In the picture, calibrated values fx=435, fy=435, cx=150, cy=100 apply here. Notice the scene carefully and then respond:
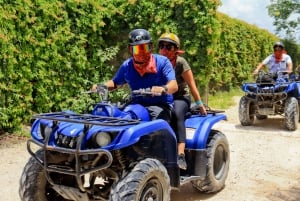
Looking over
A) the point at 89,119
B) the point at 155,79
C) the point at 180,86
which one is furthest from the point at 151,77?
the point at 89,119

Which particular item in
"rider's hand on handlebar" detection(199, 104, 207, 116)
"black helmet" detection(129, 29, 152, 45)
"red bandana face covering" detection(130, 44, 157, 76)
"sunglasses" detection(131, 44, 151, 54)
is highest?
"black helmet" detection(129, 29, 152, 45)

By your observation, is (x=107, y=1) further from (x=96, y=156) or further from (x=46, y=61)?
(x=96, y=156)

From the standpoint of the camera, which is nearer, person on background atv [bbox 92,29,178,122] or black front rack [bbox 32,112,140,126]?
black front rack [bbox 32,112,140,126]

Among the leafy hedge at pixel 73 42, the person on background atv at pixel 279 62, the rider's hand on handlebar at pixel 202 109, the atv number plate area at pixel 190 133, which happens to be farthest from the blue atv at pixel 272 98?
the atv number plate area at pixel 190 133

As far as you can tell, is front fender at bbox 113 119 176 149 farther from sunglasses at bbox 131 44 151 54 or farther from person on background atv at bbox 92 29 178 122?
sunglasses at bbox 131 44 151 54

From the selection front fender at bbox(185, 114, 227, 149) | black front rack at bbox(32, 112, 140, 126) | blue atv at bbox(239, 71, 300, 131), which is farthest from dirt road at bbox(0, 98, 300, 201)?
black front rack at bbox(32, 112, 140, 126)

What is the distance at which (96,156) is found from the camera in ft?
11.7

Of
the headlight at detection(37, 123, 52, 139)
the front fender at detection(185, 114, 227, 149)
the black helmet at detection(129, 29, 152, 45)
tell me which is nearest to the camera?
the headlight at detection(37, 123, 52, 139)

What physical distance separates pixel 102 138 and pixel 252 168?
3668 millimetres

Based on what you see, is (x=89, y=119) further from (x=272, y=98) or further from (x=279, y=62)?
(x=279, y=62)

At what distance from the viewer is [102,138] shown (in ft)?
11.6

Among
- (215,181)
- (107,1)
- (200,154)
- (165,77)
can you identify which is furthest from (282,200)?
(107,1)

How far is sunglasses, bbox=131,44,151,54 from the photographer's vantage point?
4.14 m

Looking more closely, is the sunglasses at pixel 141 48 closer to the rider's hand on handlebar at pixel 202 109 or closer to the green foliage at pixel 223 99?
the rider's hand on handlebar at pixel 202 109
